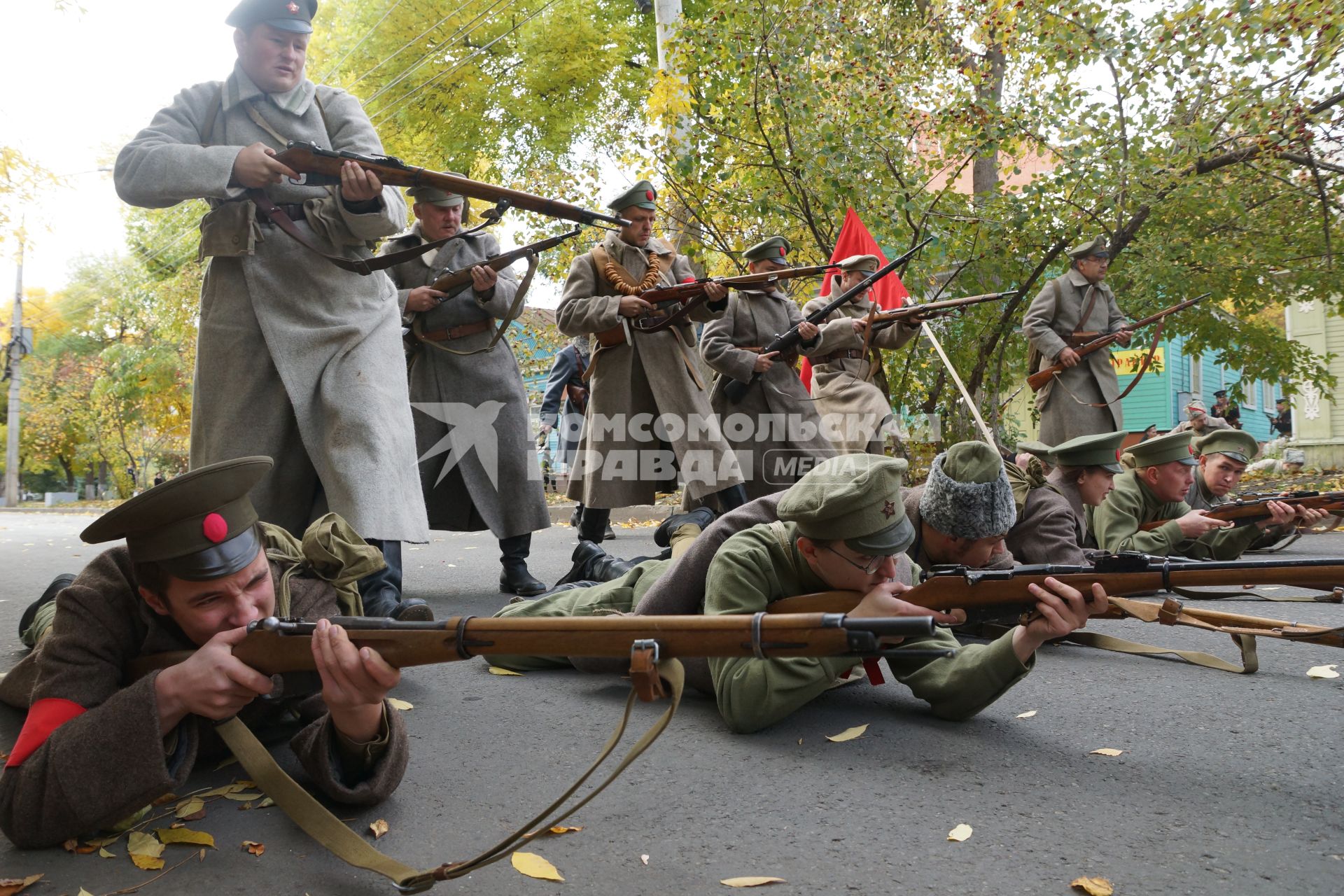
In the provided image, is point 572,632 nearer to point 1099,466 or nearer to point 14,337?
point 1099,466

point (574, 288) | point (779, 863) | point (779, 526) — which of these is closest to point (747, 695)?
point (779, 526)

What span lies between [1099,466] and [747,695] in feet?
10.2

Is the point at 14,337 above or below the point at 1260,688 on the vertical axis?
above

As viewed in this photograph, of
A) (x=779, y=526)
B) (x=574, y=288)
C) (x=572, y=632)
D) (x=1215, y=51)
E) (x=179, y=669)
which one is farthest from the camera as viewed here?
(x=1215, y=51)

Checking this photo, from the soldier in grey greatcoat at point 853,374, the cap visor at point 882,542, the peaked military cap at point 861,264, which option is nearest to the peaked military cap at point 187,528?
the cap visor at point 882,542

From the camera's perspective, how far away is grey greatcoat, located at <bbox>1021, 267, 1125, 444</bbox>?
8.32 metres

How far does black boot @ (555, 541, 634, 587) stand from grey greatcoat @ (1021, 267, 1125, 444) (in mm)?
4541

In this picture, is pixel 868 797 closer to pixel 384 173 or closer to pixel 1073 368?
pixel 384 173

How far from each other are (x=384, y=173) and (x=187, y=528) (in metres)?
2.13

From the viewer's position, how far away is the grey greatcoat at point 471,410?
223 inches

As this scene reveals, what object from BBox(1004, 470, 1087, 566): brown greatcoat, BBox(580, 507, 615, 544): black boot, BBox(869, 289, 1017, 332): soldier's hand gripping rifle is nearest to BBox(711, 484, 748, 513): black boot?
BBox(580, 507, 615, 544): black boot

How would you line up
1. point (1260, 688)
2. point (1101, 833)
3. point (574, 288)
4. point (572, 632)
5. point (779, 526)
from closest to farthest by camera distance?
point (572, 632) → point (1101, 833) → point (779, 526) → point (1260, 688) → point (574, 288)

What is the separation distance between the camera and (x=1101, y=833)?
7.65 ft

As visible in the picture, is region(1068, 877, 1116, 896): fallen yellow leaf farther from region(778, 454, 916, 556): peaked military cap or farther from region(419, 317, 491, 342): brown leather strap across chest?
region(419, 317, 491, 342): brown leather strap across chest
